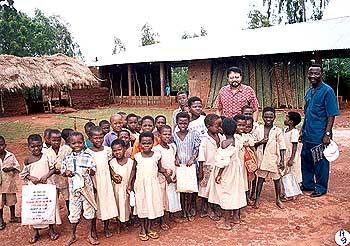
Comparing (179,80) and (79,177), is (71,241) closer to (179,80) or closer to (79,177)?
(79,177)

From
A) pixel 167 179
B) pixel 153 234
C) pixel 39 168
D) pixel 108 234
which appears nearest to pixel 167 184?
pixel 167 179

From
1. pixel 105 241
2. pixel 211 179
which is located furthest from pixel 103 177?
pixel 211 179

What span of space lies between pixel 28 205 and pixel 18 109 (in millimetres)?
16064

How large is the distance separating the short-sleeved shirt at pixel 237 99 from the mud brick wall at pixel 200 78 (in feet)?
42.5

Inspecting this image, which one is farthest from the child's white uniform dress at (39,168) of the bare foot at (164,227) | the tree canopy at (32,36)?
the tree canopy at (32,36)

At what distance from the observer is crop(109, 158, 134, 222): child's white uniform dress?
3955 mm

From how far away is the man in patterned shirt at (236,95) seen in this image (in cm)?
471

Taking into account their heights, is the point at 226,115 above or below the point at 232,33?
below

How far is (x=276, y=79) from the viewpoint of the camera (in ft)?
53.9

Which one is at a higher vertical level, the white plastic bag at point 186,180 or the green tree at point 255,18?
the green tree at point 255,18

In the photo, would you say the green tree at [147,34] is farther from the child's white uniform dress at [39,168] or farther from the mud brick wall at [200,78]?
the child's white uniform dress at [39,168]

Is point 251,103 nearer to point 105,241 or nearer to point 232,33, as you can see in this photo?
point 105,241

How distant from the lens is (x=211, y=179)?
4246 mm

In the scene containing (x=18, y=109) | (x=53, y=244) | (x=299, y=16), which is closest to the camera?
(x=53, y=244)
